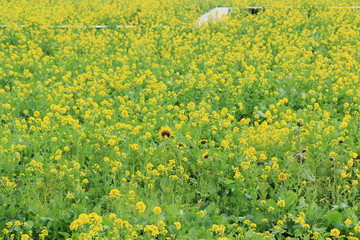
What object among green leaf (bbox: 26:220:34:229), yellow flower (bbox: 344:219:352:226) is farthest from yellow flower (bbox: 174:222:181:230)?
yellow flower (bbox: 344:219:352:226)

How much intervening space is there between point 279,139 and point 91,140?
1.56m

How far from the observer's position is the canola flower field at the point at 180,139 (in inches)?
136

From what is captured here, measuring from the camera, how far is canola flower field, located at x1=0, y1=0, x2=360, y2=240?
3453 mm

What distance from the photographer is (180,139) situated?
4504 millimetres

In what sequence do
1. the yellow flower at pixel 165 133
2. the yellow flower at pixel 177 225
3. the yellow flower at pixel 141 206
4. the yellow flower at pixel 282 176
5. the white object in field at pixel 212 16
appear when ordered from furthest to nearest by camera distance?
the white object in field at pixel 212 16 → the yellow flower at pixel 165 133 → the yellow flower at pixel 282 176 → the yellow flower at pixel 141 206 → the yellow flower at pixel 177 225

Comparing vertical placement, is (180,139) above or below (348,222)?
above

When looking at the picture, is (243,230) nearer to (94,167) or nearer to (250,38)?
(94,167)

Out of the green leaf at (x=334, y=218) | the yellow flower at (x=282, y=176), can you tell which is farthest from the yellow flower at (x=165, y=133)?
the green leaf at (x=334, y=218)

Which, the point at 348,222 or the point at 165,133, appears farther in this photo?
the point at 165,133

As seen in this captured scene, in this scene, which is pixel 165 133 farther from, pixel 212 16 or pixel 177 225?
pixel 212 16

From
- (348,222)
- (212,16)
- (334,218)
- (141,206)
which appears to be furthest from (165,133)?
(212,16)

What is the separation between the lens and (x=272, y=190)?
150 inches

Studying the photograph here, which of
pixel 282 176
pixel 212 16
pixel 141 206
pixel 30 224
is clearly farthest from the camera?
pixel 212 16

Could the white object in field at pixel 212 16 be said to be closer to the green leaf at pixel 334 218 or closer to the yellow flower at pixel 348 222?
the green leaf at pixel 334 218
